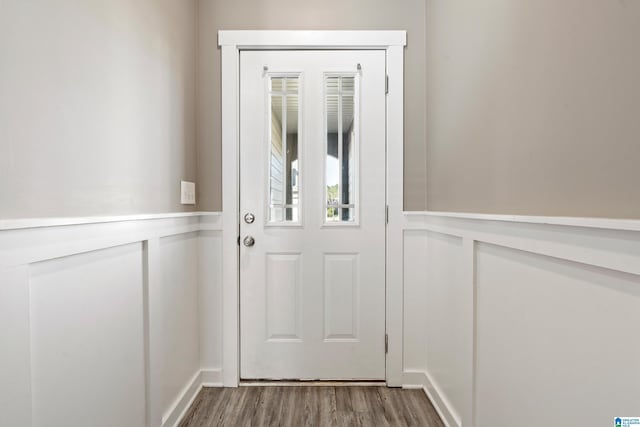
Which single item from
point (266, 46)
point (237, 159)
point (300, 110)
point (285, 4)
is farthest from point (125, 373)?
point (285, 4)

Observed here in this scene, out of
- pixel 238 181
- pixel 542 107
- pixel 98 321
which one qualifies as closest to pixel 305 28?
pixel 238 181

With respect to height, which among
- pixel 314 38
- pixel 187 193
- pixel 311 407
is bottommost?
pixel 311 407

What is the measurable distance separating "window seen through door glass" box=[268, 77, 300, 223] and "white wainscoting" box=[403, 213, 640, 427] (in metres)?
0.79

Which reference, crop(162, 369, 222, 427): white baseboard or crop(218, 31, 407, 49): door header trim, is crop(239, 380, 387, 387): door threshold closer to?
crop(162, 369, 222, 427): white baseboard

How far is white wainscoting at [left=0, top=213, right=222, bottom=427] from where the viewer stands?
0.80m

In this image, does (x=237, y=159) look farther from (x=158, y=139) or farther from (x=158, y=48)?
(x=158, y=48)

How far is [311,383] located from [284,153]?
1.31 metres

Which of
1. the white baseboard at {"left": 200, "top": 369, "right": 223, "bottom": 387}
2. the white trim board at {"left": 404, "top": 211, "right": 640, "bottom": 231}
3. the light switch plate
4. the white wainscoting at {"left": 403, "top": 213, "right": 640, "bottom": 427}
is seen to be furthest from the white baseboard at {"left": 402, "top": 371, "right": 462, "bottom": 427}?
the light switch plate

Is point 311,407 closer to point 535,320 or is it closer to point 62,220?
point 535,320

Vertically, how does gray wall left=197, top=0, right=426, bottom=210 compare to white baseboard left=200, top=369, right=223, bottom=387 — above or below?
above

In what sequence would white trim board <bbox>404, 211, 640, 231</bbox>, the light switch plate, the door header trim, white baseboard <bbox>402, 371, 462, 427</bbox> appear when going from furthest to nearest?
the door header trim, the light switch plate, white baseboard <bbox>402, 371, 462, 427</bbox>, white trim board <bbox>404, 211, 640, 231</bbox>

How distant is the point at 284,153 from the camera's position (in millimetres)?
2064

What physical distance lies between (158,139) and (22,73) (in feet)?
2.43
